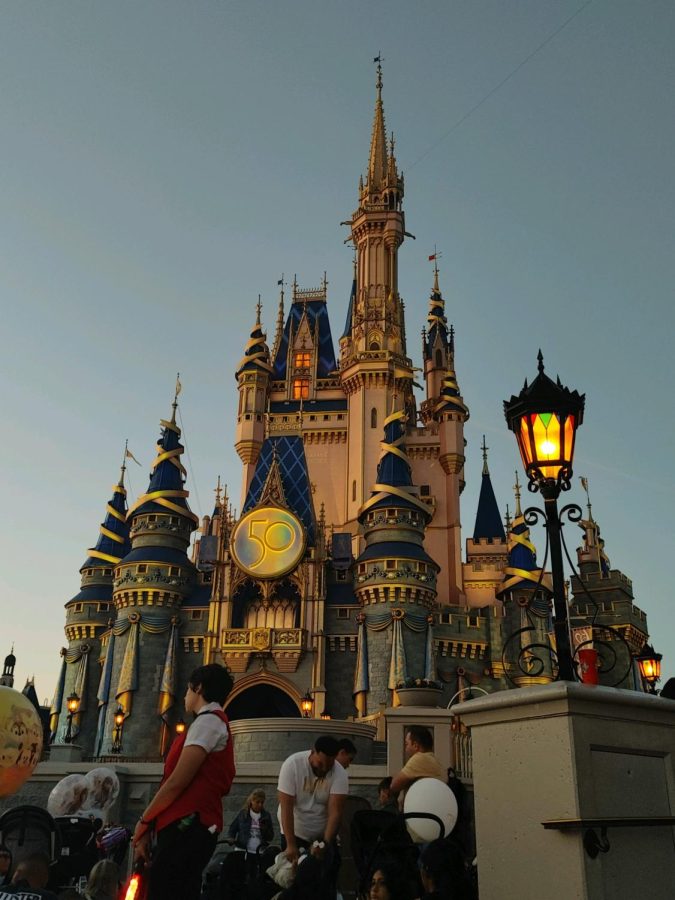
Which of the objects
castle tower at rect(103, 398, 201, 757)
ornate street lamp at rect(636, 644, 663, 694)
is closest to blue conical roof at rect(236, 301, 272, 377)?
castle tower at rect(103, 398, 201, 757)

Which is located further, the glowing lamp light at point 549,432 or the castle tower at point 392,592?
the castle tower at point 392,592

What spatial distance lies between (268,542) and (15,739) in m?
34.2

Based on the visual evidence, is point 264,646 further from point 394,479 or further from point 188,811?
point 188,811

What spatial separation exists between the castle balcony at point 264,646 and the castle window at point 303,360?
2174 cm

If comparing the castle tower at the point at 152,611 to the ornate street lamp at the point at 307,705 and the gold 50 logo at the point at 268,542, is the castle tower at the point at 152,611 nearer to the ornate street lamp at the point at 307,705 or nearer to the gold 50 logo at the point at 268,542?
the gold 50 logo at the point at 268,542

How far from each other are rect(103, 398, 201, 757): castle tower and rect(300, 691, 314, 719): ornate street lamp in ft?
18.5

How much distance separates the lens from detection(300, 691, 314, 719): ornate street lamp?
3738cm

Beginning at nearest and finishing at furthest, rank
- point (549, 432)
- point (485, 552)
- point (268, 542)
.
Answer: point (549, 432), point (268, 542), point (485, 552)

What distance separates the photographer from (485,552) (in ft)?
186

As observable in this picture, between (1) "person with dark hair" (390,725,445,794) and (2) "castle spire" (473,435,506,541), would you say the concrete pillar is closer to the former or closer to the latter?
(1) "person with dark hair" (390,725,445,794)

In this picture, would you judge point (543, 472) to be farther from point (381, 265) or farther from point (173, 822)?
point (381, 265)

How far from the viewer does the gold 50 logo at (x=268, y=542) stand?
1609 inches

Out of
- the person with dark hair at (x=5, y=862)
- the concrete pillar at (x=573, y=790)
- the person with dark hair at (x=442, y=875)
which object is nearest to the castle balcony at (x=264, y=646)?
the person with dark hair at (x=5, y=862)

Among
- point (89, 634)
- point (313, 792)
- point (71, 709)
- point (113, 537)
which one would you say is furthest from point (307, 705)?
point (313, 792)
